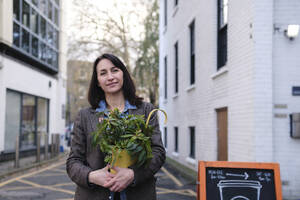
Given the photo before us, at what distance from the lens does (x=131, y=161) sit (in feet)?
7.06

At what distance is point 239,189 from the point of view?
3695 mm

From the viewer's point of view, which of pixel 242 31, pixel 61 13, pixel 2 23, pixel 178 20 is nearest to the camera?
pixel 242 31

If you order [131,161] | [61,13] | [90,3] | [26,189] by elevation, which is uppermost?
[90,3]

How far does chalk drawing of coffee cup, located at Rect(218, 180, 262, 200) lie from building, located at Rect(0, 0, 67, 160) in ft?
37.3

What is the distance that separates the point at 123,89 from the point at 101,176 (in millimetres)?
666

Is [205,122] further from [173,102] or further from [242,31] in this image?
[173,102]

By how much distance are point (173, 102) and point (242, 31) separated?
337 inches

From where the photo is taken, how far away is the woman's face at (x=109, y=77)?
2.48 metres

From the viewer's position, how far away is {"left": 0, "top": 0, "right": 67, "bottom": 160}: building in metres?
13.9

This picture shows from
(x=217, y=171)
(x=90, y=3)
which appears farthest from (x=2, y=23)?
(x=90, y=3)

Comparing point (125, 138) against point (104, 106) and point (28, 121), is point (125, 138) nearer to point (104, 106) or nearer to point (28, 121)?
point (104, 106)

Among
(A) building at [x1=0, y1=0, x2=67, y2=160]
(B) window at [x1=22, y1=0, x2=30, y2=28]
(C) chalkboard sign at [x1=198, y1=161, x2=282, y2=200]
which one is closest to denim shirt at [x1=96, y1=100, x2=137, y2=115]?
(C) chalkboard sign at [x1=198, y1=161, x2=282, y2=200]

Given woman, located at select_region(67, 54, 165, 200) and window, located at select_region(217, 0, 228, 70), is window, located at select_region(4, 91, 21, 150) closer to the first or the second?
window, located at select_region(217, 0, 228, 70)

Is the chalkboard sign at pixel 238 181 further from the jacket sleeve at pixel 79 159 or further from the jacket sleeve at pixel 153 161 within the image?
the jacket sleeve at pixel 79 159
